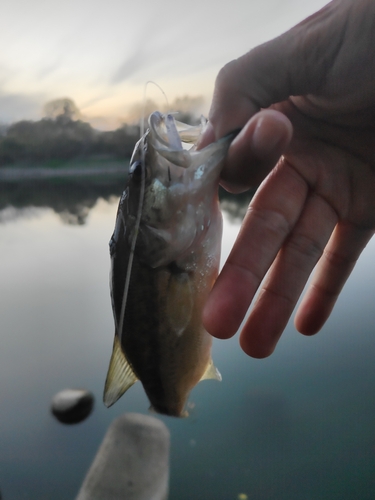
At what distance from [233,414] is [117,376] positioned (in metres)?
2.79

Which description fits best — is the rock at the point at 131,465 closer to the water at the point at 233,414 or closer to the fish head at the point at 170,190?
the water at the point at 233,414

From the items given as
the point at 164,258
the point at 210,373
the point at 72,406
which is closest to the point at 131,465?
the point at 72,406

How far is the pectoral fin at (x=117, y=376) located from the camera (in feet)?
4.14

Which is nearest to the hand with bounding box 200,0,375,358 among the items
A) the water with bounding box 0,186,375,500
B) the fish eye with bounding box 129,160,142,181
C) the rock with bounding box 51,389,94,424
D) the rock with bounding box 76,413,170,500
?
the fish eye with bounding box 129,160,142,181

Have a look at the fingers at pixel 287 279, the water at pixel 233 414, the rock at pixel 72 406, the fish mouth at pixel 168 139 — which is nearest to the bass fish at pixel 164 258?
the fish mouth at pixel 168 139

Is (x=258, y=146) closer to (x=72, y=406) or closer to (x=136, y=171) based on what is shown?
(x=136, y=171)

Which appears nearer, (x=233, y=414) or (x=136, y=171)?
(x=136, y=171)

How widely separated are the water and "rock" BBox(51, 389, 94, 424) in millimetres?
89

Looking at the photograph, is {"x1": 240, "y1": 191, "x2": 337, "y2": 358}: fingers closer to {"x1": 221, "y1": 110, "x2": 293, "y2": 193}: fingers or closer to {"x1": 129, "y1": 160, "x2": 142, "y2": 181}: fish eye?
{"x1": 221, "y1": 110, "x2": 293, "y2": 193}: fingers

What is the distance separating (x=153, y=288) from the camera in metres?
1.18

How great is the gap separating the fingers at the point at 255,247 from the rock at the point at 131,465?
6.77 ft

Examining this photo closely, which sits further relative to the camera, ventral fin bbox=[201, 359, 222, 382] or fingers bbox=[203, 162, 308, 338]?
ventral fin bbox=[201, 359, 222, 382]

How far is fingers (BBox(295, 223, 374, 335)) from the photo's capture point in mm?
1776

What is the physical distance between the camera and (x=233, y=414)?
11.9 feet
